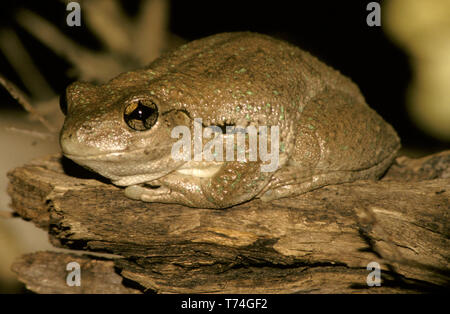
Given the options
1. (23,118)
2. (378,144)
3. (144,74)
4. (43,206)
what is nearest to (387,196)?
(378,144)

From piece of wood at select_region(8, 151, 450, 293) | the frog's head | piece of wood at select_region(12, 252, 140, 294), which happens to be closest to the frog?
the frog's head

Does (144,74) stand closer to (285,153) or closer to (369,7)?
(285,153)

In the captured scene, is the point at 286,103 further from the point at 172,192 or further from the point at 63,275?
the point at 63,275

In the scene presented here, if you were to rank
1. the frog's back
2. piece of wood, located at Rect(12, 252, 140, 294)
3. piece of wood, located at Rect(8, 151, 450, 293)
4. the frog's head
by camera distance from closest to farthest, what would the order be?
the frog's head
piece of wood, located at Rect(8, 151, 450, 293)
the frog's back
piece of wood, located at Rect(12, 252, 140, 294)

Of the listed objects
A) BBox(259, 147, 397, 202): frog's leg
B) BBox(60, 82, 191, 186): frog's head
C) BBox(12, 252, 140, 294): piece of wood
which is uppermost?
BBox(60, 82, 191, 186): frog's head

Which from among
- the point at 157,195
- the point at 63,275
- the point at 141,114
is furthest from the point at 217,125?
the point at 63,275

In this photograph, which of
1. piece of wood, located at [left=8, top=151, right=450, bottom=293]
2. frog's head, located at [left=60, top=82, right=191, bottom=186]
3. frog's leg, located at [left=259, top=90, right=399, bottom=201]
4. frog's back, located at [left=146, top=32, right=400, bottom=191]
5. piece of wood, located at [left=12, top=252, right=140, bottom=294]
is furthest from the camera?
piece of wood, located at [left=12, top=252, right=140, bottom=294]

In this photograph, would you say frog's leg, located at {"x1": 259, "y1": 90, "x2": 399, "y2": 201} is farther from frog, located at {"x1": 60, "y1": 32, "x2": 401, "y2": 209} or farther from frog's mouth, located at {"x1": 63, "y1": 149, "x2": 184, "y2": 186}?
frog's mouth, located at {"x1": 63, "y1": 149, "x2": 184, "y2": 186}

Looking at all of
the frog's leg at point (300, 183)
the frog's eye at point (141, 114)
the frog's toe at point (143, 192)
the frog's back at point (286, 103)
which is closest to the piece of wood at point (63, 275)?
the frog's toe at point (143, 192)
